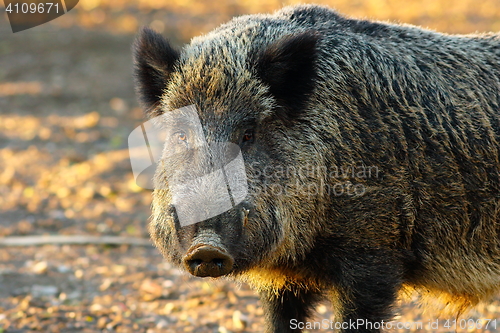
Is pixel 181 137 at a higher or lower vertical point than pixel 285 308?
higher

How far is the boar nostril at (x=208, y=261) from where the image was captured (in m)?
3.76

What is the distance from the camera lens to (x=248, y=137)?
14.9 ft

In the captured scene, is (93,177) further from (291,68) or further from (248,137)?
(291,68)

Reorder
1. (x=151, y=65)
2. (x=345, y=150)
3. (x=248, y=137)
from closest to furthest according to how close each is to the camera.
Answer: (x=248, y=137) → (x=345, y=150) → (x=151, y=65)

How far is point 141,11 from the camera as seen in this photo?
66.8 ft

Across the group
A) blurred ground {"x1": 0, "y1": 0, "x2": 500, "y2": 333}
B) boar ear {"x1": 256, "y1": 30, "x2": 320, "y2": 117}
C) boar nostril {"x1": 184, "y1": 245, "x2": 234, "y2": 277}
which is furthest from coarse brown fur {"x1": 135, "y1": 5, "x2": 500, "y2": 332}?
blurred ground {"x1": 0, "y1": 0, "x2": 500, "y2": 333}

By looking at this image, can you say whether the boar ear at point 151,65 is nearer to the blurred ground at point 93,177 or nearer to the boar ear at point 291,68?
the boar ear at point 291,68

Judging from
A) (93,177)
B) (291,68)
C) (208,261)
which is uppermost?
(291,68)

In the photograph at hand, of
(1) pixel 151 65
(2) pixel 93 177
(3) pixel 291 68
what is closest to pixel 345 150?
(3) pixel 291 68

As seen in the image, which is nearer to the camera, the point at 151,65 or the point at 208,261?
the point at 208,261

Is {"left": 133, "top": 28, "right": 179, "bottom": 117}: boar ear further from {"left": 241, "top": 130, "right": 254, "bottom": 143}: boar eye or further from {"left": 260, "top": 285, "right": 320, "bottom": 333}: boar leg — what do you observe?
{"left": 260, "top": 285, "right": 320, "bottom": 333}: boar leg

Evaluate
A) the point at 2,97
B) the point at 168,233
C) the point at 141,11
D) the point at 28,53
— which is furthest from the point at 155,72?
the point at 141,11

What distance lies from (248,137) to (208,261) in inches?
43.4

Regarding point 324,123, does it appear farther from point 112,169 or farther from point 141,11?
point 141,11
